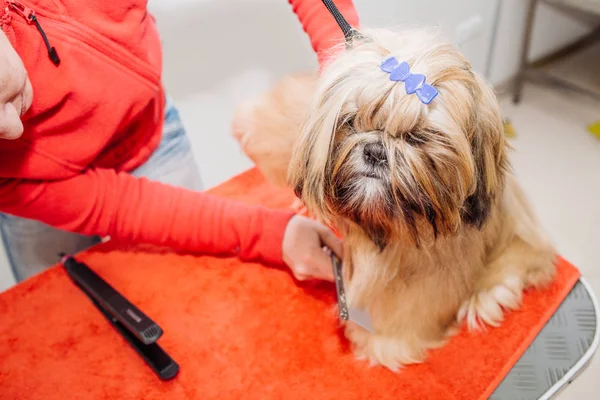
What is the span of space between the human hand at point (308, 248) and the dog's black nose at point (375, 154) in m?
0.36

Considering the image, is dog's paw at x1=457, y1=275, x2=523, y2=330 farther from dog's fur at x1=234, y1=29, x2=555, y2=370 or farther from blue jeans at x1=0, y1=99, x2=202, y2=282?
blue jeans at x1=0, y1=99, x2=202, y2=282

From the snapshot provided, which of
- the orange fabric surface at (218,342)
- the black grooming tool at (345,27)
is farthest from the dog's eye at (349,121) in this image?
the orange fabric surface at (218,342)

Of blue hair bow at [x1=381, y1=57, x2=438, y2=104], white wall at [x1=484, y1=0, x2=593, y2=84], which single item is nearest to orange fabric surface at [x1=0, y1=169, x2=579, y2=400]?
blue hair bow at [x1=381, y1=57, x2=438, y2=104]

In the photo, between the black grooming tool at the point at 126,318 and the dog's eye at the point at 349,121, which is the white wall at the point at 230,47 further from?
the dog's eye at the point at 349,121

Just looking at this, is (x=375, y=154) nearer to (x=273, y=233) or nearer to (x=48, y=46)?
(x=273, y=233)

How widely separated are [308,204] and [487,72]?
1.88m

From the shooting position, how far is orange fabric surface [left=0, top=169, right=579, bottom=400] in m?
1.11

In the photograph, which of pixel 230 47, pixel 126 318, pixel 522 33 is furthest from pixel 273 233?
pixel 522 33

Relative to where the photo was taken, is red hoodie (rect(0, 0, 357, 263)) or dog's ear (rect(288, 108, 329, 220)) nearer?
dog's ear (rect(288, 108, 329, 220))

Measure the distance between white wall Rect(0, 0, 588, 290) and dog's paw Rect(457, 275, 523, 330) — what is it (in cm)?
83

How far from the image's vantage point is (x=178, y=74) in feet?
5.86

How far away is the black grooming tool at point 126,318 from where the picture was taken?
3.64 ft

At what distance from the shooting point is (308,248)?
1.19 meters

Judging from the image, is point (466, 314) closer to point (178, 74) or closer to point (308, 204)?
point (308, 204)
